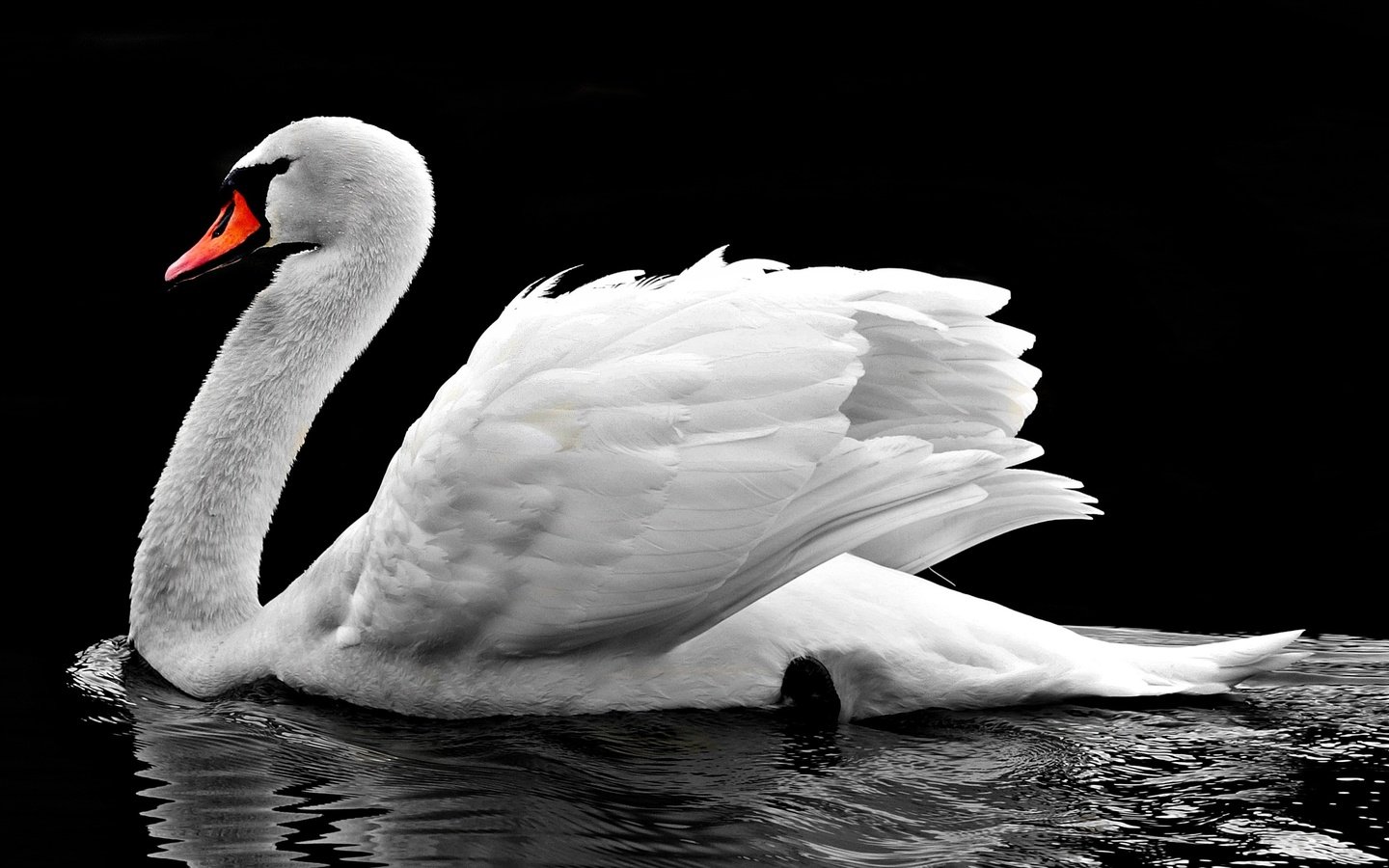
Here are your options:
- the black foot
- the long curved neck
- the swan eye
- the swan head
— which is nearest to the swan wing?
the black foot

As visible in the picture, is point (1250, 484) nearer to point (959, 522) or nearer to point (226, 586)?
point (959, 522)

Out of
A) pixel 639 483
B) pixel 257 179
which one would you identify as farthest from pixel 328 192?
pixel 639 483

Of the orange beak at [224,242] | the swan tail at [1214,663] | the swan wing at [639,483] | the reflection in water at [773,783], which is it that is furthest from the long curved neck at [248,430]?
the swan tail at [1214,663]

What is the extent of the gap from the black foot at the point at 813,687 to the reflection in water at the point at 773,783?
8 cm

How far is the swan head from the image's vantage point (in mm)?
7398

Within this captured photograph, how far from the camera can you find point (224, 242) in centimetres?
755

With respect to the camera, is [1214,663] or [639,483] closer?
[639,483]

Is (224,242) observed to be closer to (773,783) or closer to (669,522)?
(669,522)

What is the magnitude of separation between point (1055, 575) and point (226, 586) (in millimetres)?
3324

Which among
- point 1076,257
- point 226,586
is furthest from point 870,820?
point 1076,257

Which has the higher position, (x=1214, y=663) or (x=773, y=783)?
(x=1214, y=663)

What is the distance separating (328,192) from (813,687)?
2.50 m

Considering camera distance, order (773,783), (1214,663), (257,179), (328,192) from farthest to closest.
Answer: (257,179)
(328,192)
(1214,663)
(773,783)

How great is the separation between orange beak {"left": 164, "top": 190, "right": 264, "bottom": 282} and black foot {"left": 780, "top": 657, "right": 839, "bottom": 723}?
2.59 m
